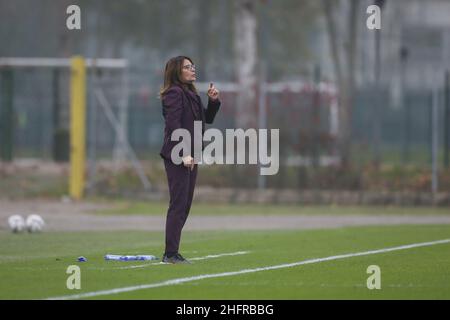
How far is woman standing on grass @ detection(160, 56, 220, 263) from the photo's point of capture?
12.4 meters

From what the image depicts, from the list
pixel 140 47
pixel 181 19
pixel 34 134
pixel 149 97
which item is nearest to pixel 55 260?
pixel 149 97

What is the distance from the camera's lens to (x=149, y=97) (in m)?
43.0

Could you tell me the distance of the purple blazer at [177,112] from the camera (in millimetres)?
12391

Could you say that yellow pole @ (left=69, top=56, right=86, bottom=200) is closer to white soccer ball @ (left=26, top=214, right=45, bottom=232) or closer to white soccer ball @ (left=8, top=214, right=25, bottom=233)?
white soccer ball @ (left=26, top=214, right=45, bottom=232)

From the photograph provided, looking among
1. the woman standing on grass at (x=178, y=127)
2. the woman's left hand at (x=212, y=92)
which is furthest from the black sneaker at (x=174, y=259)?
the woman's left hand at (x=212, y=92)

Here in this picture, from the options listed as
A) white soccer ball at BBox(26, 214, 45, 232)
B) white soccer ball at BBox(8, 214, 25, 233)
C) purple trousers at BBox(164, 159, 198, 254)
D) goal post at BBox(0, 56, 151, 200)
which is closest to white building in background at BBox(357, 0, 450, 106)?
goal post at BBox(0, 56, 151, 200)

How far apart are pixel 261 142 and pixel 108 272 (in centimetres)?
1529

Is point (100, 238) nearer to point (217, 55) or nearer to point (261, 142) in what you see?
point (261, 142)

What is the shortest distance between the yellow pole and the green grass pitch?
26.9ft

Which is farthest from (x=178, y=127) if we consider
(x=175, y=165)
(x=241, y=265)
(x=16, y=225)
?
(x=16, y=225)

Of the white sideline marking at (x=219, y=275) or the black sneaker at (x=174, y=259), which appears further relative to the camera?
the black sneaker at (x=174, y=259)

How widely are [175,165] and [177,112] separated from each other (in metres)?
0.55

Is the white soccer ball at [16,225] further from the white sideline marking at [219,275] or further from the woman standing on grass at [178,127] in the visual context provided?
the white sideline marking at [219,275]

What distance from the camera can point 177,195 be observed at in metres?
12.5
